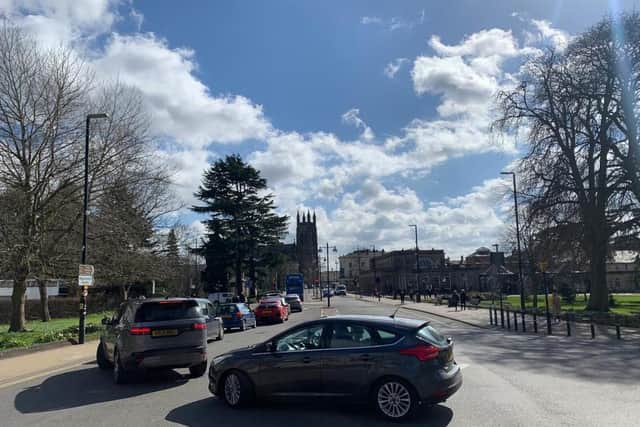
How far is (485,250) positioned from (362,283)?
107 ft

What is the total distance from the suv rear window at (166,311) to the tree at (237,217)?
45375 mm

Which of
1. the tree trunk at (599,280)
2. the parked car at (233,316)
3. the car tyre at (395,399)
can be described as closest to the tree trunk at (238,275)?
the parked car at (233,316)

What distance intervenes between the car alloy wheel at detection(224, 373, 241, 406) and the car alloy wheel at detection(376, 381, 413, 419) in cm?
221

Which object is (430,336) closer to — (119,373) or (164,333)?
(164,333)

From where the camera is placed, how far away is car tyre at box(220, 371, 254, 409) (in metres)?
8.37

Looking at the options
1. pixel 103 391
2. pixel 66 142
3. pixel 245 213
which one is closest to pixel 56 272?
pixel 66 142

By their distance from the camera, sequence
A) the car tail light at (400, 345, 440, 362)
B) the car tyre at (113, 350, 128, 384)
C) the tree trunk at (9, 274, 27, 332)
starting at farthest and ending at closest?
the tree trunk at (9, 274, 27, 332) < the car tyre at (113, 350, 128, 384) < the car tail light at (400, 345, 440, 362)

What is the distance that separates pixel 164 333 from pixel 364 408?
4834mm

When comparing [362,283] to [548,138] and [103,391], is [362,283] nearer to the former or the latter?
[548,138]

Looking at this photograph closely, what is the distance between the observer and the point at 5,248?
2142cm

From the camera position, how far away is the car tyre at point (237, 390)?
8367 millimetres

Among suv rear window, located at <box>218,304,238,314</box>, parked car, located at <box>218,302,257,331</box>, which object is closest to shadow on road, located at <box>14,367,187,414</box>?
parked car, located at <box>218,302,257,331</box>

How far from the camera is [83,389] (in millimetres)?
10930

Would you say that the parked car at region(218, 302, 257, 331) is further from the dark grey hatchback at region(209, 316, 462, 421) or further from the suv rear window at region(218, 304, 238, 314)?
the dark grey hatchback at region(209, 316, 462, 421)
